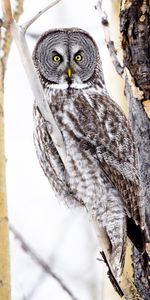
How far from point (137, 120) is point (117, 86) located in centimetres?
34

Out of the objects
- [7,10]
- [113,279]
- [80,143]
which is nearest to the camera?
[7,10]

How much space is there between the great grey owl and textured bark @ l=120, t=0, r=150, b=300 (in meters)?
0.04

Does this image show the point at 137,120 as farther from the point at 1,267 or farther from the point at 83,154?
the point at 1,267

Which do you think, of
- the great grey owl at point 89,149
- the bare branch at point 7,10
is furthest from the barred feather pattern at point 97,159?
the bare branch at point 7,10

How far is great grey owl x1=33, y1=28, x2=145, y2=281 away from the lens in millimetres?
2414

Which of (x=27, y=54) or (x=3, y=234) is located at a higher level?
(x=27, y=54)

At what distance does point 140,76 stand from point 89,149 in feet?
0.97

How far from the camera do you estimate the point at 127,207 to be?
2.41 m

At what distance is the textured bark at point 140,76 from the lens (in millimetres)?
2328

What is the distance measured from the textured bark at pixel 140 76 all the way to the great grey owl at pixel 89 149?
0.04 m

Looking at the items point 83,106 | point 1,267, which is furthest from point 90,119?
point 1,267

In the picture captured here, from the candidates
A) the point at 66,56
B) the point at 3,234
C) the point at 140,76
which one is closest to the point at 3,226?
the point at 3,234

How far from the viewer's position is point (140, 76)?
92.7 inches

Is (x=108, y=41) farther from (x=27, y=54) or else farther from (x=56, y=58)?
(x=27, y=54)
